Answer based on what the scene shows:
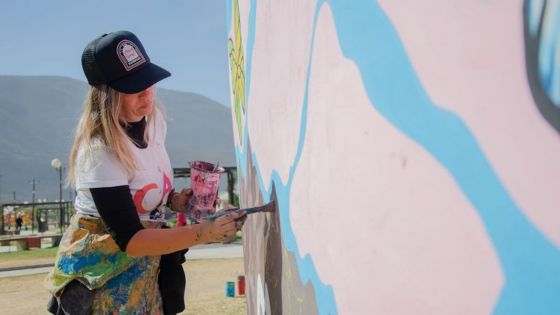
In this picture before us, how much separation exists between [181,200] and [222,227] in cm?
46

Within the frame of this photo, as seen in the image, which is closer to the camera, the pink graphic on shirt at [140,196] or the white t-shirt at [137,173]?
the white t-shirt at [137,173]

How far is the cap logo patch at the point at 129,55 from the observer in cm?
197

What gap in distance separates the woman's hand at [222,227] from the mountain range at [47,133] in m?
129

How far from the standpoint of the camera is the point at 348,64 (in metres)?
1.18

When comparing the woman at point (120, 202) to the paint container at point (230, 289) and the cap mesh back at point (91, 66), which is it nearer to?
the cap mesh back at point (91, 66)

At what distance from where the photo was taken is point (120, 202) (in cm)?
187

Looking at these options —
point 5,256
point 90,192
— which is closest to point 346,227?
point 90,192

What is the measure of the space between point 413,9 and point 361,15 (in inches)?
8.8

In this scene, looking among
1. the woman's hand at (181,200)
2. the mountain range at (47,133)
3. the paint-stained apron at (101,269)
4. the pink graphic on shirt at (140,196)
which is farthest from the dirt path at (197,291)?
the mountain range at (47,133)

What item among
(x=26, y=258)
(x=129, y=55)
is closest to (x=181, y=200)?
(x=129, y=55)

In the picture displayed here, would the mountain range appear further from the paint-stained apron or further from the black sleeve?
the black sleeve

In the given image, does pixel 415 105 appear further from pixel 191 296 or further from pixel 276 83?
pixel 191 296

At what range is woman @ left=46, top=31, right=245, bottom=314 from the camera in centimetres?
190

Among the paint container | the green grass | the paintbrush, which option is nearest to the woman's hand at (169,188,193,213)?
the paintbrush
